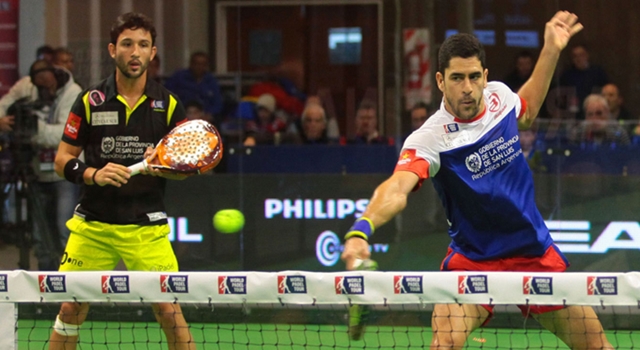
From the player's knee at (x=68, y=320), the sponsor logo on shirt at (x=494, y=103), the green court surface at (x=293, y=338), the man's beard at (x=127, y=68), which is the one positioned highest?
the man's beard at (x=127, y=68)

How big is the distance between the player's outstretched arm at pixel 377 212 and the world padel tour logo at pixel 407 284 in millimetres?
326

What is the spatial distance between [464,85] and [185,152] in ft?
5.05

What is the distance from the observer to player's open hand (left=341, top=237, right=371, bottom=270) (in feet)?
11.2

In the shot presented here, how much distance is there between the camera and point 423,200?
745cm

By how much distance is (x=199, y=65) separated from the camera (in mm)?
7672

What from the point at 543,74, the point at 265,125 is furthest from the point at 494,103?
the point at 265,125

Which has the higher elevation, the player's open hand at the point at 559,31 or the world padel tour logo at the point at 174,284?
the player's open hand at the point at 559,31

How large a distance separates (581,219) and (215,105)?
2882 millimetres

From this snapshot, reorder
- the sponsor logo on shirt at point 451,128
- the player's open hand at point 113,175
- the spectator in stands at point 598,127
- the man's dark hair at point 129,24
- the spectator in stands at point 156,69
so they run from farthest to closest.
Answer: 1. the spectator in stands at point 156,69
2. the spectator in stands at point 598,127
3. the man's dark hair at point 129,24
4. the player's open hand at point 113,175
5. the sponsor logo on shirt at point 451,128

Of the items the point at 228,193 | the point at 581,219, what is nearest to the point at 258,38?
the point at 228,193

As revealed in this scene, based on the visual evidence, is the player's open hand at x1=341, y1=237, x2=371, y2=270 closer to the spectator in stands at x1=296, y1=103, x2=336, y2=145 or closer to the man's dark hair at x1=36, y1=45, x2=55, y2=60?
the spectator in stands at x1=296, y1=103, x2=336, y2=145

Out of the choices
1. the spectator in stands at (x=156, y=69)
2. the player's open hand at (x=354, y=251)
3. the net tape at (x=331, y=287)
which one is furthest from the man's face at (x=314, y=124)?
the player's open hand at (x=354, y=251)

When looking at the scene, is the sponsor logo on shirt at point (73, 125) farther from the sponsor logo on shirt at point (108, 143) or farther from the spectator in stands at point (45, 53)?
the spectator in stands at point (45, 53)

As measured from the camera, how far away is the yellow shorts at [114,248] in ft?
16.7
